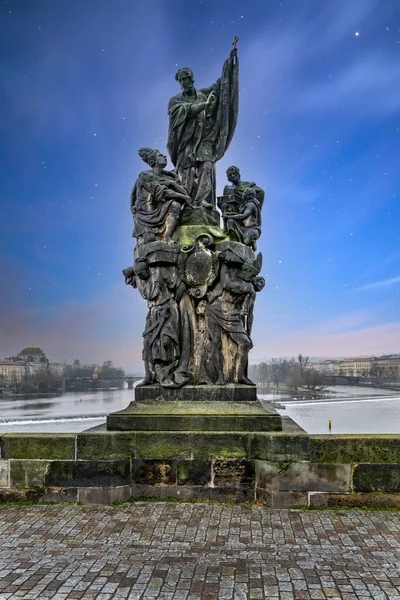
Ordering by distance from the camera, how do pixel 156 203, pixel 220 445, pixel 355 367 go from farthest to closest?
pixel 355 367 < pixel 156 203 < pixel 220 445

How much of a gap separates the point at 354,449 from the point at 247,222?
349 cm

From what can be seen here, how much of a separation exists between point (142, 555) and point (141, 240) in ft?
13.8

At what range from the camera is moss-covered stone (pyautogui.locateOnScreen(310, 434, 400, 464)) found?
18.7 ft

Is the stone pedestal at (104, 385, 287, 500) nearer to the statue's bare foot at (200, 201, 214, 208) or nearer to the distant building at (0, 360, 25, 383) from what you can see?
the statue's bare foot at (200, 201, 214, 208)

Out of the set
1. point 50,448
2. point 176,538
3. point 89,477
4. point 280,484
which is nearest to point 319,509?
point 280,484

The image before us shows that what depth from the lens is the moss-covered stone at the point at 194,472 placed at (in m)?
5.88

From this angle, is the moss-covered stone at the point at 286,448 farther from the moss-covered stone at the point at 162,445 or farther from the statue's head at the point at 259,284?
the statue's head at the point at 259,284

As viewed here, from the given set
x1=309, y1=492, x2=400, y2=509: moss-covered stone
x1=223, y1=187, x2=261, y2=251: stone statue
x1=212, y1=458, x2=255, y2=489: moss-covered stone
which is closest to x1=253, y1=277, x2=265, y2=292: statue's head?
x1=223, y1=187, x2=261, y2=251: stone statue

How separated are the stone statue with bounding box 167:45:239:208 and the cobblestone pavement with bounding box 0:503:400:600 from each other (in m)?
4.62

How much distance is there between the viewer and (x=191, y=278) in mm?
6898

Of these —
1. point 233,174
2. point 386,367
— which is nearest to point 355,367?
point 386,367

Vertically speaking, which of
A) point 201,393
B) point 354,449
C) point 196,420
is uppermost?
point 201,393

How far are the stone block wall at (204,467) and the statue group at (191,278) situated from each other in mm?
1011

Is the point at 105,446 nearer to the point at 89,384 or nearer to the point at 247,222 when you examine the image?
the point at 247,222
